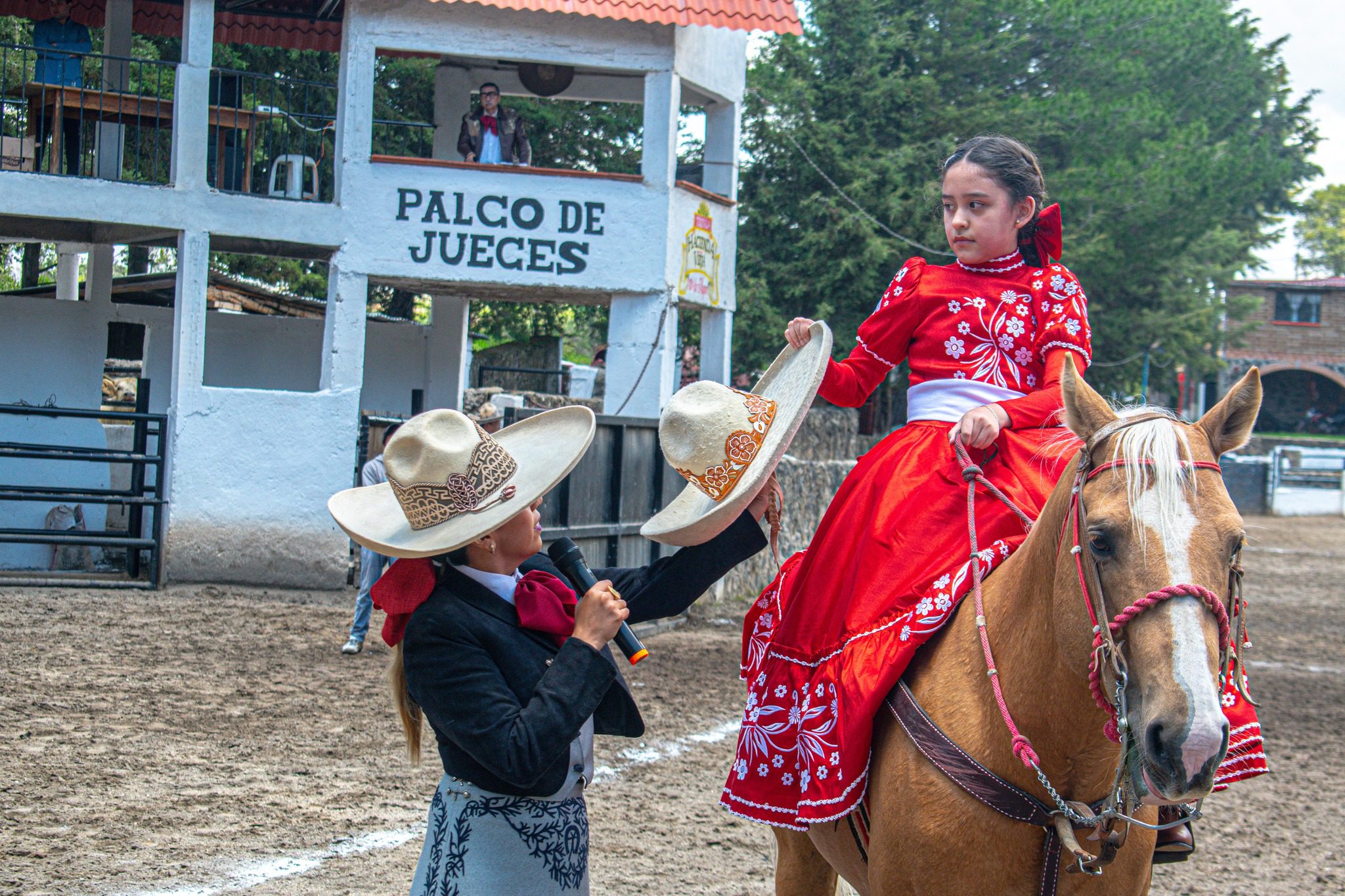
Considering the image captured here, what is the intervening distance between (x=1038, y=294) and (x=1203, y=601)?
133cm

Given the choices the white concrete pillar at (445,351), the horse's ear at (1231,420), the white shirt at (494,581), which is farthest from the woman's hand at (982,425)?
the white concrete pillar at (445,351)

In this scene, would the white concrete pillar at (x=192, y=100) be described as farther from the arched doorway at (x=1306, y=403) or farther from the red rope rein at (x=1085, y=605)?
the arched doorway at (x=1306, y=403)

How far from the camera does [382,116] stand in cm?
2148

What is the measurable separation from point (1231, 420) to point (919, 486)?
861mm

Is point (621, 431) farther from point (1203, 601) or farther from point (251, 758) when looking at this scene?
point (1203, 601)

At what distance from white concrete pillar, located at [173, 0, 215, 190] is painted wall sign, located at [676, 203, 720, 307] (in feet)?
16.8

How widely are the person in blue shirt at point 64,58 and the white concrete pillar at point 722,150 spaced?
6.97 metres

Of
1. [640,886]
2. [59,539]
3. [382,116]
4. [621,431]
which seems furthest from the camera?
[382,116]

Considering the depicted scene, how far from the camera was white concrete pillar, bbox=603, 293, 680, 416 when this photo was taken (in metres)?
13.3

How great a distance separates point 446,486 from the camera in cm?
242

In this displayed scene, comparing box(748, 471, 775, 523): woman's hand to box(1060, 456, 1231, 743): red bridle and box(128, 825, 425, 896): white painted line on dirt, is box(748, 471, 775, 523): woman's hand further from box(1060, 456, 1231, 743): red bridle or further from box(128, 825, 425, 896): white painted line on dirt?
box(128, 825, 425, 896): white painted line on dirt

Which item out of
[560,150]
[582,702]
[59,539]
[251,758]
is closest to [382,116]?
[560,150]

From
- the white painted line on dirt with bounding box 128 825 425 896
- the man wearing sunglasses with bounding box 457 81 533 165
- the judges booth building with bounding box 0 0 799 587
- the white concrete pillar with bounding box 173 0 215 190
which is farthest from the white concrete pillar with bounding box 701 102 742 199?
the white painted line on dirt with bounding box 128 825 425 896

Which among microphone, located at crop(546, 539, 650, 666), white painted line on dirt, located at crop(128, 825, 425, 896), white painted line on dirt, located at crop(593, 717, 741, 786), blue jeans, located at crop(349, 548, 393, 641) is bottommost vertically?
white painted line on dirt, located at crop(593, 717, 741, 786)
